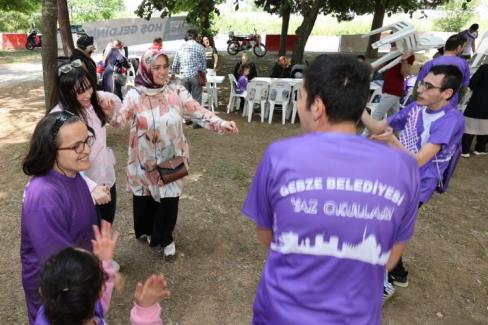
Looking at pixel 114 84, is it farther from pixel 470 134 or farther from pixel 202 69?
pixel 470 134

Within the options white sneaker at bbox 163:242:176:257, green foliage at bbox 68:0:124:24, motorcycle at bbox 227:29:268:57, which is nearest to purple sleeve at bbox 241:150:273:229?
white sneaker at bbox 163:242:176:257

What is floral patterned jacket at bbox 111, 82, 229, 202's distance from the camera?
3021 mm

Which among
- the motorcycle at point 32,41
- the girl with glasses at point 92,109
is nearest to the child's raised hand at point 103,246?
the girl with glasses at point 92,109

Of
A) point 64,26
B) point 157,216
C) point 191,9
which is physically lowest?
point 157,216

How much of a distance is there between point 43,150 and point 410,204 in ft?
4.78

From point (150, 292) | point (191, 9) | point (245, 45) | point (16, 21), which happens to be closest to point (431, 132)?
point (150, 292)

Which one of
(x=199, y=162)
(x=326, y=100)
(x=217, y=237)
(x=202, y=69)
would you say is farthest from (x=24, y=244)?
(x=202, y=69)

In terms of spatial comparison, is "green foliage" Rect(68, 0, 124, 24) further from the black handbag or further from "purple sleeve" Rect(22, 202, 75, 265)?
"purple sleeve" Rect(22, 202, 75, 265)

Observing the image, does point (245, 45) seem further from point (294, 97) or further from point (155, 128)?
point (155, 128)

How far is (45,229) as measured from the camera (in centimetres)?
163

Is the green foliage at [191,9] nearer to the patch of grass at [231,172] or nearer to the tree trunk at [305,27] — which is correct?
the tree trunk at [305,27]

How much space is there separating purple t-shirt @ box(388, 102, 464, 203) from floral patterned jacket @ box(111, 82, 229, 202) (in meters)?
1.35

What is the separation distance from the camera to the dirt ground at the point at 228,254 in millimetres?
3094

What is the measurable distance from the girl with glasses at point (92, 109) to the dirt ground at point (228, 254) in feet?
2.87
